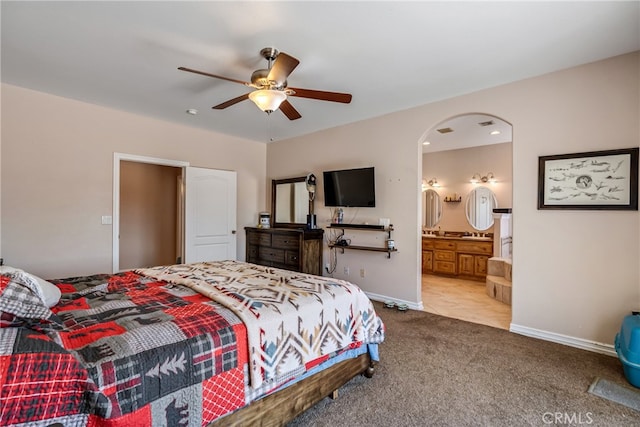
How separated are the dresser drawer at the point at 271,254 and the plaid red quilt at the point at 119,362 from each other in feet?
10.1

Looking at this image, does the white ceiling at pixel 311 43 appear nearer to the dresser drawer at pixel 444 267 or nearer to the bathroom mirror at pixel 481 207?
the bathroom mirror at pixel 481 207

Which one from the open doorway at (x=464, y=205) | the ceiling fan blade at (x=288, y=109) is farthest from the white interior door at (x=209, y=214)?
the open doorway at (x=464, y=205)

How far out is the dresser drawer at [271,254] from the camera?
4875 mm

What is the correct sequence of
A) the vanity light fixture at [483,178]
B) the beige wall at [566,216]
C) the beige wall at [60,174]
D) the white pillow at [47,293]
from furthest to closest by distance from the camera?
the vanity light fixture at [483,178] → the beige wall at [60,174] → the beige wall at [566,216] → the white pillow at [47,293]

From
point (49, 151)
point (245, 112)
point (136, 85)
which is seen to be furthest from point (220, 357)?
point (49, 151)

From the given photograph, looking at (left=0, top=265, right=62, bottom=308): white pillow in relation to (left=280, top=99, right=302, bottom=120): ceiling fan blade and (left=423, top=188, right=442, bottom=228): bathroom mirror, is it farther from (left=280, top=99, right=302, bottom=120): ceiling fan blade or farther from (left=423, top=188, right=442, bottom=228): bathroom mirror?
(left=423, top=188, right=442, bottom=228): bathroom mirror

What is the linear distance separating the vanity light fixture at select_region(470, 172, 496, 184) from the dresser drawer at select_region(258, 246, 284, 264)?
4.18 m

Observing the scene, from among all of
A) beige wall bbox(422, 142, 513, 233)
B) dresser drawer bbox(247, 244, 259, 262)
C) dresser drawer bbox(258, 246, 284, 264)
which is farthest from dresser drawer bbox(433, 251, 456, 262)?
dresser drawer bbox(247, 244, 259, 262)

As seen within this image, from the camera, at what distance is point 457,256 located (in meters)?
5.97

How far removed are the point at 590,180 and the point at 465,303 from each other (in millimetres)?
2183

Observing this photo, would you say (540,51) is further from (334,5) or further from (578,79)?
(334,5)

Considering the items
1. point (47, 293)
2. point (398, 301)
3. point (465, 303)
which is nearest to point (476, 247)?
point (465, 303)

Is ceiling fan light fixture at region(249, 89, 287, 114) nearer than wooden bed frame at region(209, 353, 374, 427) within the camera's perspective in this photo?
No

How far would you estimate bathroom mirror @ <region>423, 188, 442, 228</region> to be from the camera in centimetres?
676
